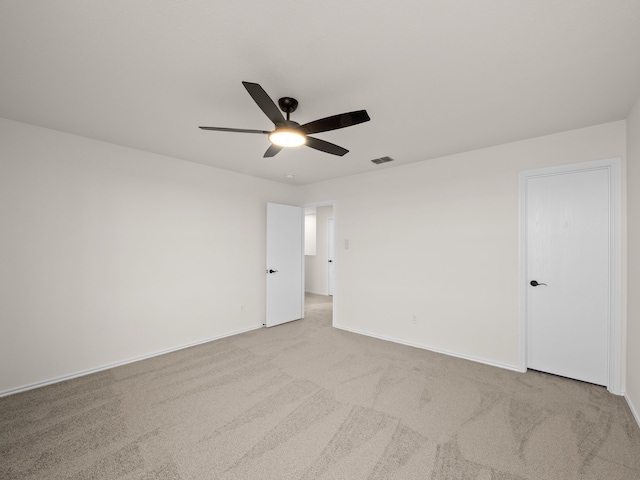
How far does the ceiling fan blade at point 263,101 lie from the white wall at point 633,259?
2.84 meters

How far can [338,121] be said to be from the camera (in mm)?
1868

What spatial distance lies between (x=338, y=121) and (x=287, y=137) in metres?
0.43

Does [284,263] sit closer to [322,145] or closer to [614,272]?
[322,145]

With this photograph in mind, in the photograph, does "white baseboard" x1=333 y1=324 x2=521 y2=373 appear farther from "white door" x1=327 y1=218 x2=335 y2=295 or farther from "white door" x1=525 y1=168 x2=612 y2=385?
"white door" x1=327 y1=218 x2=335 y2=295

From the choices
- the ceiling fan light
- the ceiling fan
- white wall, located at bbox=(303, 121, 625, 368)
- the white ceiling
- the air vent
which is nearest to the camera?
the white ceiling

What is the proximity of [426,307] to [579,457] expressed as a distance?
2012 mm

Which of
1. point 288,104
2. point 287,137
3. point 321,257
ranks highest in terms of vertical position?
point 288,104

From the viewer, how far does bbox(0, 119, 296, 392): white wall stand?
2650 mm

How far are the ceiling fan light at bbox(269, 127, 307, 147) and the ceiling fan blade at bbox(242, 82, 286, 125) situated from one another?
0.07m

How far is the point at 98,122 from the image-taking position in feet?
8.67

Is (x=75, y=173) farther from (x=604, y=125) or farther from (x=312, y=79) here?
(x=604, y=125)

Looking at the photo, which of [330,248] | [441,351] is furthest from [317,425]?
[330,248]

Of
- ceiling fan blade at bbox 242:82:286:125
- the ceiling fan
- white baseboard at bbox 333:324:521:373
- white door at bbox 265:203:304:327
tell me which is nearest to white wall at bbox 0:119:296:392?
white door at bbox 265:203:304:327

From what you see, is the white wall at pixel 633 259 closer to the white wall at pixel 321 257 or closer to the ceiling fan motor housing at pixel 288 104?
the ceiling fan motor housing at pixel 288 104
